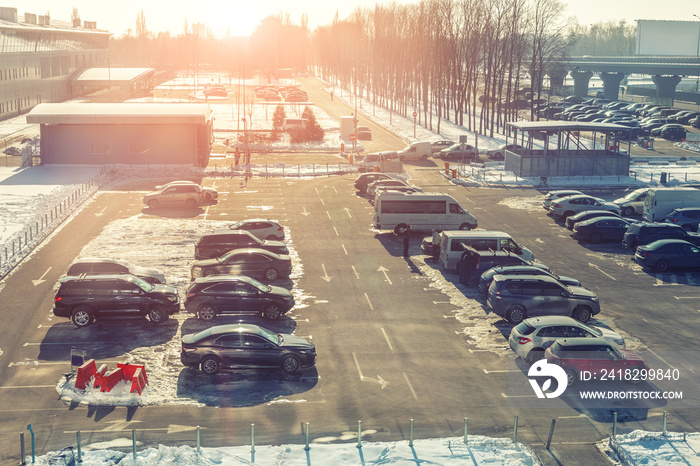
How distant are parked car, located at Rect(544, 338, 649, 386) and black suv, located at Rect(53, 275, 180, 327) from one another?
1294 cm

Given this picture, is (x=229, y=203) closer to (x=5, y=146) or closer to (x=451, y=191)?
(x=451, y=191)

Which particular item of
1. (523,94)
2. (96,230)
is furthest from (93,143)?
(523,94)

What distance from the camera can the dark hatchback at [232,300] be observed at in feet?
89.2

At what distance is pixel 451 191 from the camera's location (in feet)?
177

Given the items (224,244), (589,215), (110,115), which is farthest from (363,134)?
(224,244)

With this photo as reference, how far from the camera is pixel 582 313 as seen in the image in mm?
27516

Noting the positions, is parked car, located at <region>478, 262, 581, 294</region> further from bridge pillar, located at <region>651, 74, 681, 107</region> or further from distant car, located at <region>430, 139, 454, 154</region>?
bridge pillar, located at <region>651, 74, 681, 107</region>

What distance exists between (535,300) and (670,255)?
10100 millimetres

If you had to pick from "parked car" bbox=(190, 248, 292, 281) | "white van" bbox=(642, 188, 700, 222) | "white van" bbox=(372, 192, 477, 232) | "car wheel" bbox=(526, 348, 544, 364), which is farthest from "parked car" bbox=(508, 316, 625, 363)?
"white van" bbox=(642, 188, 700, 222)

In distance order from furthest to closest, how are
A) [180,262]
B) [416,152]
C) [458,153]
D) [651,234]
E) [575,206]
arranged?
[458,153], [416,152], [575,206], [651,234], [180,262]

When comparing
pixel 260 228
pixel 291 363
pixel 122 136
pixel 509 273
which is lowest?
pixel 291 363

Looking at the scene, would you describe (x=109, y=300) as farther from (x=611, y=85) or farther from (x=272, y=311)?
(x=611, y=85)

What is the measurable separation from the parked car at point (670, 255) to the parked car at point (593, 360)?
1311cm

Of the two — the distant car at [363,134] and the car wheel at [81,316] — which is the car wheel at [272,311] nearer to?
the car wheel at [81,316]
